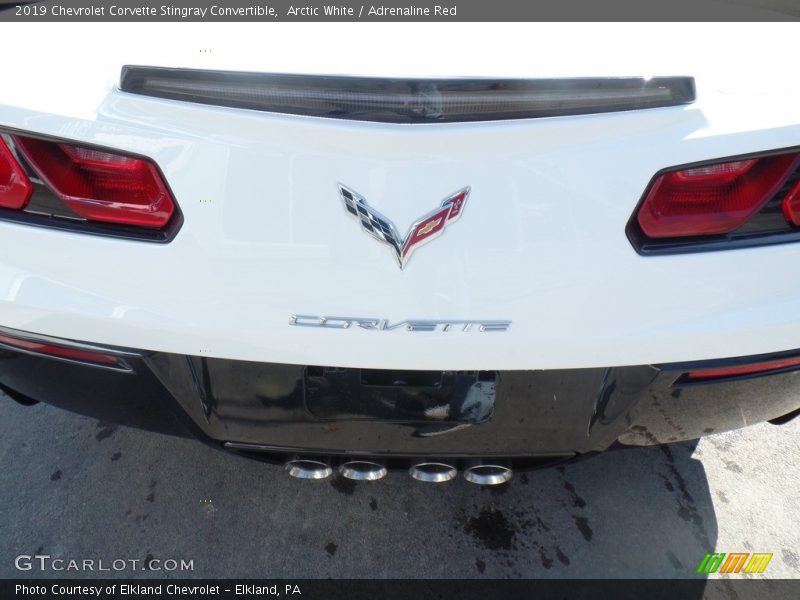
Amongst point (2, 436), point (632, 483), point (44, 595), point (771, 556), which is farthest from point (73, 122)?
point (771, 556)

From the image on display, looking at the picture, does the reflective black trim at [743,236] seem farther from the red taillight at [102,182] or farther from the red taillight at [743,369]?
A: the red taillight at [102,182]

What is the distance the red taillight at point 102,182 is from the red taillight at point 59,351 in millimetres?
314

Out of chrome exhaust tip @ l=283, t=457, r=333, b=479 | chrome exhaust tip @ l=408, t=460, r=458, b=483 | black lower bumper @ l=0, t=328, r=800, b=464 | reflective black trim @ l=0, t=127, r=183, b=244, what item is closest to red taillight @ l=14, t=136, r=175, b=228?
reflective black trim @ l=0, t=127, r=183, b=244

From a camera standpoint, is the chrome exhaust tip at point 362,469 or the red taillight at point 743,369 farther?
the chrome exhaust tip at point 362,469

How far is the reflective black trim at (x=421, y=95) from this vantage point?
40.1 inches

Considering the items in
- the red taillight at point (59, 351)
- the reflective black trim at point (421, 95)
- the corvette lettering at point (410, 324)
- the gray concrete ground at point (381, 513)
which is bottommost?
the gray concrete ground at point (381, 513)

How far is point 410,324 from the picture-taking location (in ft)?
3.66

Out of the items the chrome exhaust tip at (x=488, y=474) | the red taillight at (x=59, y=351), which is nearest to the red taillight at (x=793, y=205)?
the chrome exhaust tip at (x=488, y=474)

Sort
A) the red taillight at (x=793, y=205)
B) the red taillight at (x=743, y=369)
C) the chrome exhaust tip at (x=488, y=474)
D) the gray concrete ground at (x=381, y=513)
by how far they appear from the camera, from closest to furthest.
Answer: the red taillight at (x=793, y=205) → the red taillight at (x=743, y=369) → the chrome exhaust tip at (x=488, y=474) → the gray concrete ground at (x=381, y=513)

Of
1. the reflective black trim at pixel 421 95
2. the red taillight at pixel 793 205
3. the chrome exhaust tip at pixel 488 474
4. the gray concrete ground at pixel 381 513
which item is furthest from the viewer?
the gray concrete ground at pixel 381 513

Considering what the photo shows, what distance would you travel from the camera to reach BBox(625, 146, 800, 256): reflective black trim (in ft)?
3.60

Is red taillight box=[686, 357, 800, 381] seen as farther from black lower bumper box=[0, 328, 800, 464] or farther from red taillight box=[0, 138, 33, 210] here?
red taillight box=[0, 138, 33, 210]

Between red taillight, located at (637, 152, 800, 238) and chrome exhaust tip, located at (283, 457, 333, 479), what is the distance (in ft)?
3.20

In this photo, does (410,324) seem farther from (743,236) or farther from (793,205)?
(793,205)
